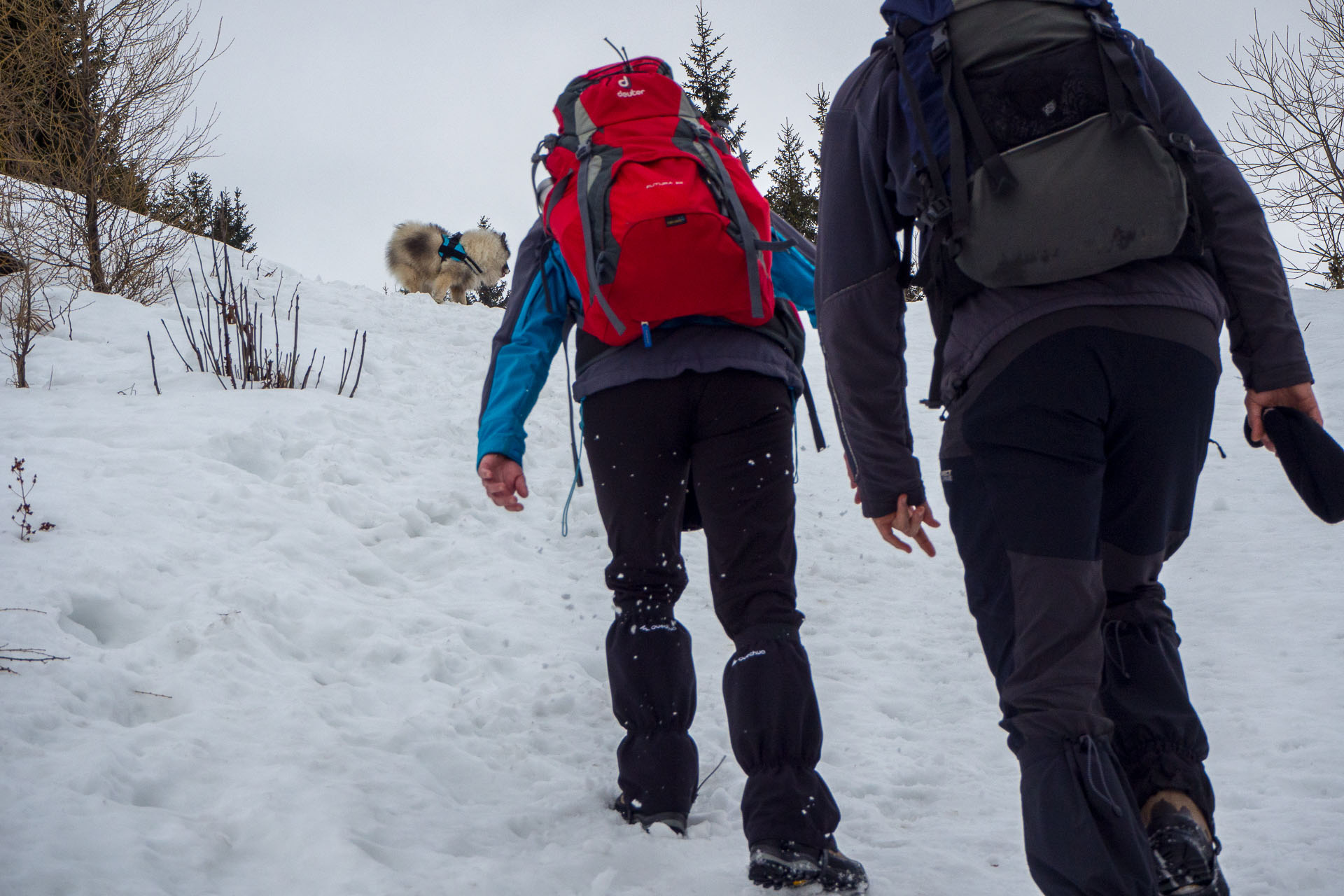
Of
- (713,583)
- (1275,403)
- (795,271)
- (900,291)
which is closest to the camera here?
(1275,403)

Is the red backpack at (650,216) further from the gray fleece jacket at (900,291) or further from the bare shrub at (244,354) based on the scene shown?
the bare shrub at (244,354)

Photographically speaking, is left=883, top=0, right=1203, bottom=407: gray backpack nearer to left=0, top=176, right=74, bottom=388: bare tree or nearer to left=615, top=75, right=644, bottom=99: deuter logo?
left=615, top=75, right=644, bottom=99: deuter logo

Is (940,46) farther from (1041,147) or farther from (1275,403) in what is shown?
(1275,403)

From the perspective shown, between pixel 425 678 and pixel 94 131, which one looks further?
pixel 94 131

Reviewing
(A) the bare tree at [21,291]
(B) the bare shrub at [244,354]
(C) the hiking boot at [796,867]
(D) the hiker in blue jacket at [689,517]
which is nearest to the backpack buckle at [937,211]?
(D) the hiker in blue jacket at [689,517]

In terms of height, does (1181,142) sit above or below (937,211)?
above

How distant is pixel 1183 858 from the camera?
4.77 feet

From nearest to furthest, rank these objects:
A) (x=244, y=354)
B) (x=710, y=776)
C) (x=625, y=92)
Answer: (x=625, y=92)
(x=710, y=776)
(x=244, y=354)

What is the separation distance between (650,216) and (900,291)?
638 millimetres

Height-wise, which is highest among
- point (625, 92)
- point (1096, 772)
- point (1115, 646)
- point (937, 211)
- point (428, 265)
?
point (428, 265)

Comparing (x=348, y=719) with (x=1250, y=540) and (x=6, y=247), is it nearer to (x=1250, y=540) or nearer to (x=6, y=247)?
(x=1250, y=540)

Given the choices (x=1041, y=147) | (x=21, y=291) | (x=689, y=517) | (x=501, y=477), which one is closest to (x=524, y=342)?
(x=501, y=477)

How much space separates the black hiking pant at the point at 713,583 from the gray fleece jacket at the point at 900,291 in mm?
358

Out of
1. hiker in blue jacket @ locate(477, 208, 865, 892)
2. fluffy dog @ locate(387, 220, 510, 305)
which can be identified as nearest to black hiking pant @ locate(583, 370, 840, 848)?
hiker in blue jacket @ locate(477, 208, 865, 892)
